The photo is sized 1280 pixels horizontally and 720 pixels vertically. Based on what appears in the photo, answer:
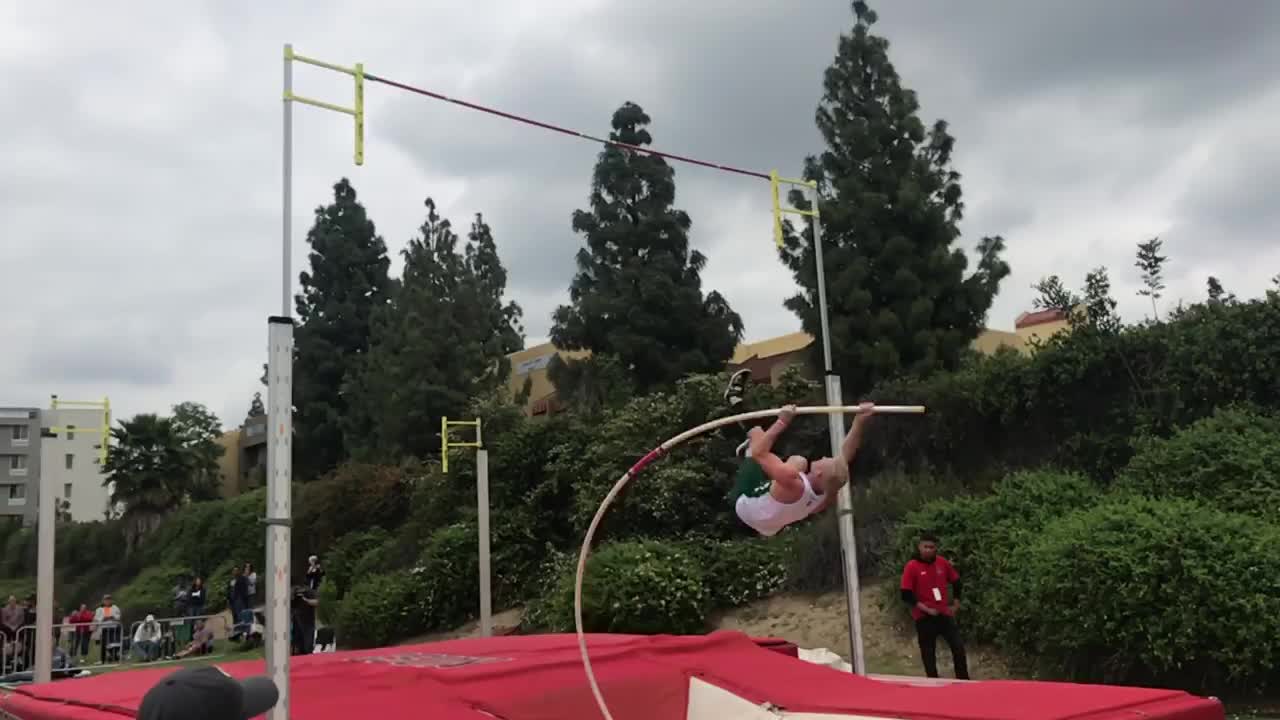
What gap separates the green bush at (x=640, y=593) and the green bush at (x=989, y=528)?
2309mm

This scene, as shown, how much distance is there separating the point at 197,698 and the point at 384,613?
46.3ft

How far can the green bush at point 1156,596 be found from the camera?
22.1 feet

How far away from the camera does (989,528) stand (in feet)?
31.0

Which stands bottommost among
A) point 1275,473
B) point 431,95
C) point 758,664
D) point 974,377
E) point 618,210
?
point 758,664

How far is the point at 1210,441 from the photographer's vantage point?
9039mm

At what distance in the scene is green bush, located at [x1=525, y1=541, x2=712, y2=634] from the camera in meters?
11.3

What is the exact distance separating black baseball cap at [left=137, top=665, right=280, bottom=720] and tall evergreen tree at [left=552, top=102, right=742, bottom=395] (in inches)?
673

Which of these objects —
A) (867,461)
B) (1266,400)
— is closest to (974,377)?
(867,461)

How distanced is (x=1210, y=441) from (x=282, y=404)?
7.78m

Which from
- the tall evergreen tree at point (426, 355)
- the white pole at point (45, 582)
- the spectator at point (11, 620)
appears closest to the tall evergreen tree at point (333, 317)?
the tall evergreen tree at point (426, 355)

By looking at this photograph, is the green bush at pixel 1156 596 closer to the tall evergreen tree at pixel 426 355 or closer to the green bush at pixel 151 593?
the tall evergreen tree at pixel 426 355

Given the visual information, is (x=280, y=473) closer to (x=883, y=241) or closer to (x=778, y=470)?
(x=778, y=470)

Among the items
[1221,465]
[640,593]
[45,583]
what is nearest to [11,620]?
[45,583]

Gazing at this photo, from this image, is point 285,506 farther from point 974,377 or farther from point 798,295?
point 798,295
